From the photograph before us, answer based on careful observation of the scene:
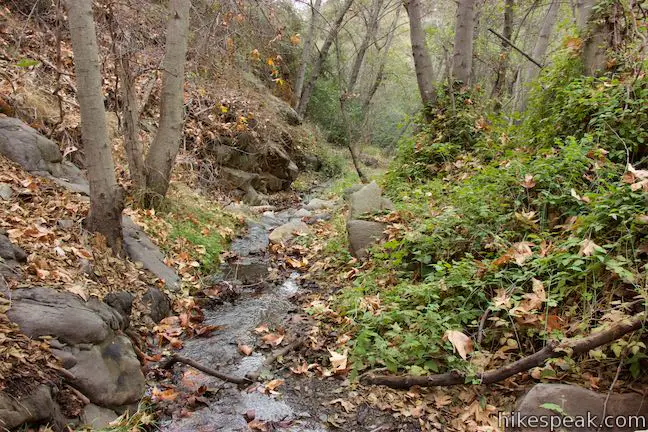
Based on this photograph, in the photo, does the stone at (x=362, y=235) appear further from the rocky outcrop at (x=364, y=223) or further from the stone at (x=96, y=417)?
the stone at (x=96, y=417)

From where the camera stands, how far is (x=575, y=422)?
277 centimetres

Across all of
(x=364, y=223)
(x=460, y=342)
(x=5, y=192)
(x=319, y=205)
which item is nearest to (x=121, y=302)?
(x=5, y=192)

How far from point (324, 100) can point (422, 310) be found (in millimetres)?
15888

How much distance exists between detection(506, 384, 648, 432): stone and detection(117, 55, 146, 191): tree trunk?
18.1ft

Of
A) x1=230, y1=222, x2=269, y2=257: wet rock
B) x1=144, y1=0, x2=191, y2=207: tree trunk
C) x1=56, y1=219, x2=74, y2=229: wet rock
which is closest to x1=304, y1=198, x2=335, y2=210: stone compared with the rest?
x1=230, y1=222, x2=269, y2=257: wet rock

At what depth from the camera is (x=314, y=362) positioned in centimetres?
395

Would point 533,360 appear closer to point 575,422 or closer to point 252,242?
point 575,422

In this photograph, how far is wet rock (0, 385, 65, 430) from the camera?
226 centimetres

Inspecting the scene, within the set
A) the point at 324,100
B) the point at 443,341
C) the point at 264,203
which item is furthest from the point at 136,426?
the point at 324,100

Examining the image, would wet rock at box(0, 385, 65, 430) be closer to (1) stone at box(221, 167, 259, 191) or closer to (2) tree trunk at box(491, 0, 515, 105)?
(1) stone at box(221, 167, 259, 191)

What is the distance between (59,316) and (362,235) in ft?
12.4

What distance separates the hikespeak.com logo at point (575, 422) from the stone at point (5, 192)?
474cm

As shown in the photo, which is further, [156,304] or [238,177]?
[238,177]

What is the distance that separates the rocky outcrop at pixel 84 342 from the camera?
2.82 meters
